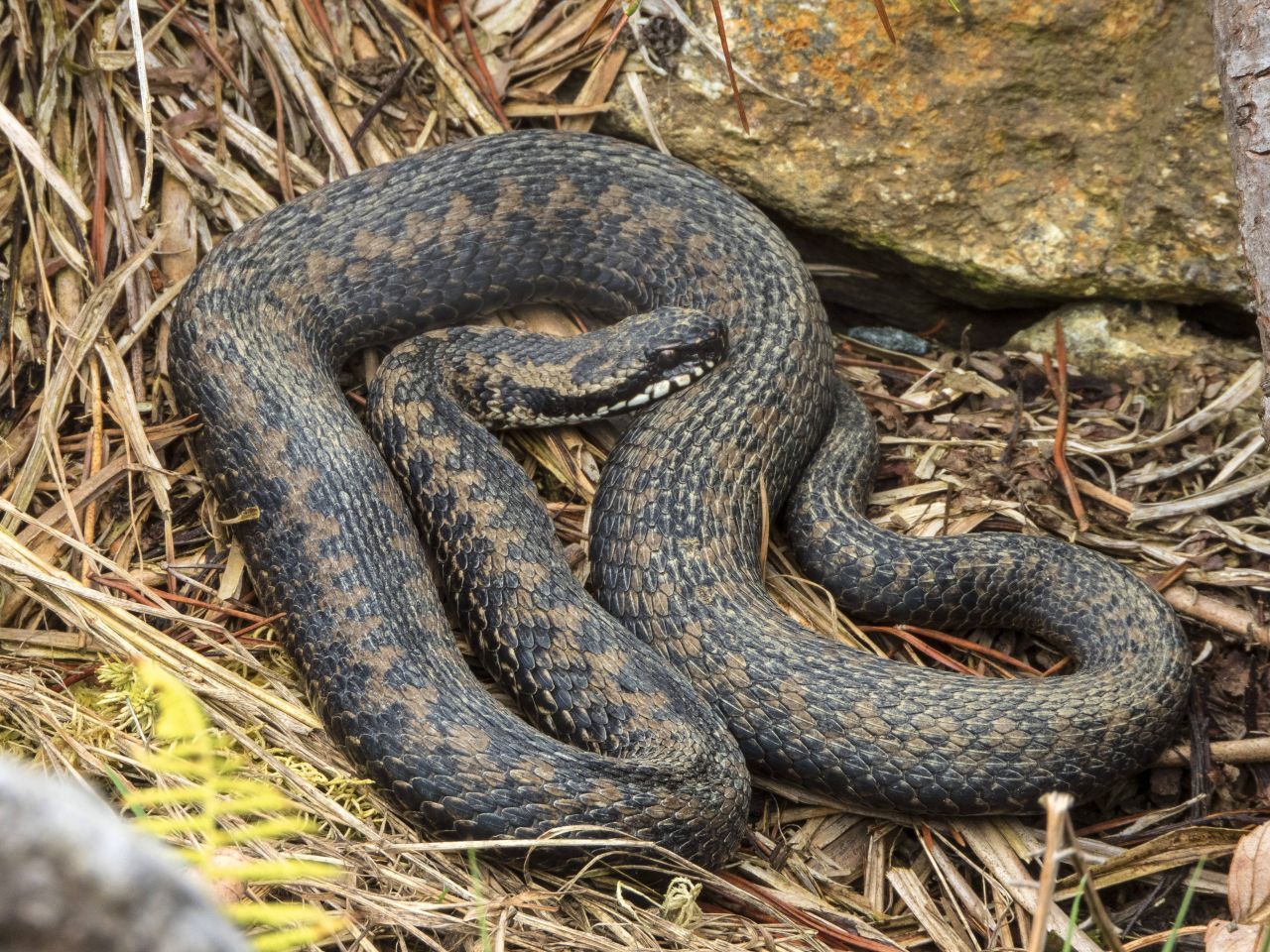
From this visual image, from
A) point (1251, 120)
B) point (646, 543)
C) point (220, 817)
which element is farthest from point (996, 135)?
point (220, 817)

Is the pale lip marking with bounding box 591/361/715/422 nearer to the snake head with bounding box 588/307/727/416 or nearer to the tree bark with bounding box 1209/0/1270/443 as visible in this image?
the snake head with bounding box 588/307/727/416

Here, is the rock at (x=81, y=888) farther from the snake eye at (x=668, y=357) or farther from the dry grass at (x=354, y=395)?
the snake eye at (x=668, y=357)

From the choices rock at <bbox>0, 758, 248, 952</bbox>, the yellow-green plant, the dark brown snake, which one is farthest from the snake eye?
rock at <bbox>0, 758, 248, 952</bbox>

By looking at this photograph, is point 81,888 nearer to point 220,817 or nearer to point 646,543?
point 220,817

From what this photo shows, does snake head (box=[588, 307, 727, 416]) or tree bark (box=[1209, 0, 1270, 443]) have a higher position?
tree bark (box=[1209, 0, 1270, 443])

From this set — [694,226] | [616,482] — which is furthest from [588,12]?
[616,482]
